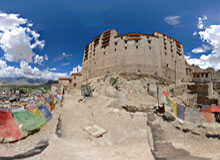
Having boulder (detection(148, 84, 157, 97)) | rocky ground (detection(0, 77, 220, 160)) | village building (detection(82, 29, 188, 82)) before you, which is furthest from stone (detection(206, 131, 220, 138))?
village building (detection(82, 29, 188, 82))

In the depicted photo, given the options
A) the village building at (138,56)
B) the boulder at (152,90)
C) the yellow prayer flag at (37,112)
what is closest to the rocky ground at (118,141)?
the yellow prayer flag at (37,112)

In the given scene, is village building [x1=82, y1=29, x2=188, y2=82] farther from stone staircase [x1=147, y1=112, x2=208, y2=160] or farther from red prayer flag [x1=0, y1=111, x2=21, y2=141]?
red prayer flag [x1=0, y1=111, x2=21, y2=141]

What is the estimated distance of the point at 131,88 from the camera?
28.5 m

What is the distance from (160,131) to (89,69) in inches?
1441

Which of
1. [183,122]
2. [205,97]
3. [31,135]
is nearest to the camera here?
[31,135]

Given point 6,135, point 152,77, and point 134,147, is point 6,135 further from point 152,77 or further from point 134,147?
point 152,77

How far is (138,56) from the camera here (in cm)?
3425

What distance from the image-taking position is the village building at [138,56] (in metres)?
33.9

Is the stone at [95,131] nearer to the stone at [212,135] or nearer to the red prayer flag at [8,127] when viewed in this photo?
the red prayer flag at [8,127]

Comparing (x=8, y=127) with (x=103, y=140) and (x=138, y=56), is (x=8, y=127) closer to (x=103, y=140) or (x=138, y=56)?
(x=103, y=140)

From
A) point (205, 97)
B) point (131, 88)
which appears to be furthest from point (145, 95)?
point (205, 97)

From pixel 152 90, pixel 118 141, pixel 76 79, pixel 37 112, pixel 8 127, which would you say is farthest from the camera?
pixel 76 79

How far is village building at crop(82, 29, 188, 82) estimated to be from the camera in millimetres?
33938

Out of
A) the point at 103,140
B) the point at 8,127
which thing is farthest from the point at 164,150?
the point at 8,127
